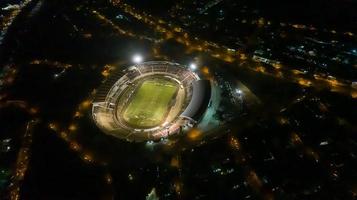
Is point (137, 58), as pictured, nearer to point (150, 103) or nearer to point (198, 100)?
point (150, 103)

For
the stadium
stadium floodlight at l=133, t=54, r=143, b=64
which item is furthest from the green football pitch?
stadium floodlight at l=133, t=54, r=143, b=64

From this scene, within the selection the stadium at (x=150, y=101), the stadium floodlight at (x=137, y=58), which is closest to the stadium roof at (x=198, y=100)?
the stadium at (x=150, y=101)

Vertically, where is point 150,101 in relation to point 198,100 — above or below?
below

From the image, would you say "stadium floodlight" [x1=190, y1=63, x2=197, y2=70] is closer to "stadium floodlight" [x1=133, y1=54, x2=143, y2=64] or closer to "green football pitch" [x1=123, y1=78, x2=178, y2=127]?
"green football pitch" [x1=123, y1=78, x2=178, y2=127]

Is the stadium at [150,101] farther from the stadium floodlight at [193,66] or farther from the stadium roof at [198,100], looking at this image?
the stadium floodlight at [193,66]

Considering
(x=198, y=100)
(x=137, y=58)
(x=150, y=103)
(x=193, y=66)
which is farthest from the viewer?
(x=137, y=58)

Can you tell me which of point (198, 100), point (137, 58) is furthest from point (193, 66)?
point (137, 58)

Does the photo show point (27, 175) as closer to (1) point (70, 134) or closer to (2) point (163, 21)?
(1) point (70, 134)

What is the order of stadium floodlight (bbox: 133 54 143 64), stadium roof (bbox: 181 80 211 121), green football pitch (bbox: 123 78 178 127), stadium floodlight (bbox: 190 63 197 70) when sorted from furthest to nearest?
stadium floodlight (bbox: 133 54 143 64)
stadium floodlight (bbox: 190 63 197 70)
green football pitch (bbox: 123 78 178 127)
stadium roof (bbox: 181 80 211 121)

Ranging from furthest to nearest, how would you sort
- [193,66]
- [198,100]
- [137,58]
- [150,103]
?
[137,58] → [193,66] → [150,103] → [198,100]
